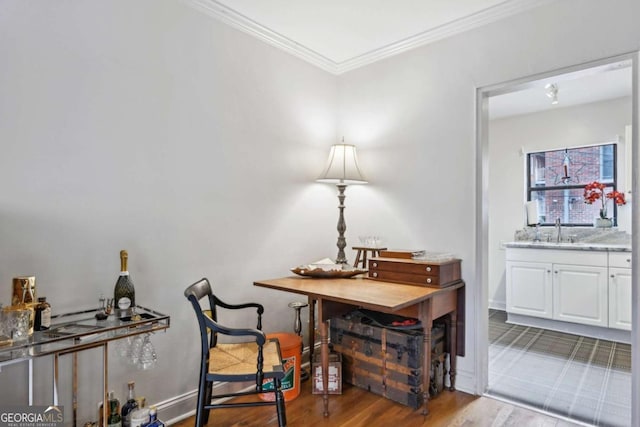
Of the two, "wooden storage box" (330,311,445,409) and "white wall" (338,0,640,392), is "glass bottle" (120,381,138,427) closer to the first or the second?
"wooden storage box" (330,311,445,409)

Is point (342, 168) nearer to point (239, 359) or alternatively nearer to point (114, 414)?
point (239, 359)

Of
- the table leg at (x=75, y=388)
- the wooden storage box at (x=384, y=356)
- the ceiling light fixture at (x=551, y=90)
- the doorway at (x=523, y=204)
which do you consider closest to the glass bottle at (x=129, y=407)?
the table leg at (x=75, y=388)

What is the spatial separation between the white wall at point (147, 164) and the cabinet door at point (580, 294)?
2.77 meters

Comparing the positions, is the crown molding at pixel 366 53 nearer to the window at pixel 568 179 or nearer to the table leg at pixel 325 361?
the table leg at pixel 325 361

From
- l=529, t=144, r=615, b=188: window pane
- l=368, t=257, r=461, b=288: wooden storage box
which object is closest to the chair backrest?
l=368, t=257, r=461, b=288: wooden storage box

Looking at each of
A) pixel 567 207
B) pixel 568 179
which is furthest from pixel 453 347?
pixel 568 179

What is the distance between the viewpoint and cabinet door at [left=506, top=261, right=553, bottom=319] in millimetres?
3844

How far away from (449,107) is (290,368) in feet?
6.77

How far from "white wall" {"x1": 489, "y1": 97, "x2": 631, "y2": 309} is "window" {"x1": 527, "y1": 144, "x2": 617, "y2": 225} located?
11 cm

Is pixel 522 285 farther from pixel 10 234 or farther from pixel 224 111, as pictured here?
pixel 10 234

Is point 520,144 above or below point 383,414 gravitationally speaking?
above

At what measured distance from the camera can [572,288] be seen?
12.1 feet

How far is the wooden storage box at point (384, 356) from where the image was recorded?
2238 mm

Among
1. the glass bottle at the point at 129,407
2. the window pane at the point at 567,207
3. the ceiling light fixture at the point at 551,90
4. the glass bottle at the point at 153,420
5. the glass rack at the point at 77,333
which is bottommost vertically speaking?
the glass bottle at the point at 153,420
